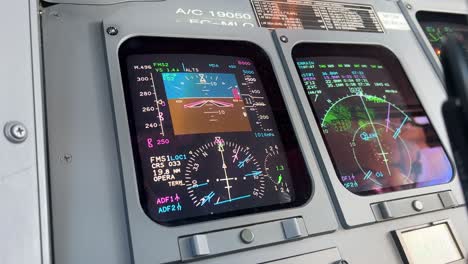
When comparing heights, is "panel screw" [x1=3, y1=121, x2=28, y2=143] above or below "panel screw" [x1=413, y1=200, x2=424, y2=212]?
above

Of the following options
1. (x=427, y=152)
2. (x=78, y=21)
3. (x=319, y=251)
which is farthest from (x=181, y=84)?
(x=427, y=152)

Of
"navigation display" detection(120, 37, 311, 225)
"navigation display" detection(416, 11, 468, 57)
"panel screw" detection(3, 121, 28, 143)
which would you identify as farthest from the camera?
"navigation display" detection(416, 11, 468, 57)

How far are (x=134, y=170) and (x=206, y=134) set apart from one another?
29 centimetres

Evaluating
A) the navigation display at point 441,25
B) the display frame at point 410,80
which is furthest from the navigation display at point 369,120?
the navigation display at point 441,25

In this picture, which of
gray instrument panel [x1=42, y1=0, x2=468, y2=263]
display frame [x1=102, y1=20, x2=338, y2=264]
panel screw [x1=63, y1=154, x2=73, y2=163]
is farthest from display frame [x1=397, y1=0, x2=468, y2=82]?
panel screw [x1=63, y1=154, x2=73, y2=163]

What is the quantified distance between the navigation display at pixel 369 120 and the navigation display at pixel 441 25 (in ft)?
1.31

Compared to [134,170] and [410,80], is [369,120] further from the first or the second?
[134,170]

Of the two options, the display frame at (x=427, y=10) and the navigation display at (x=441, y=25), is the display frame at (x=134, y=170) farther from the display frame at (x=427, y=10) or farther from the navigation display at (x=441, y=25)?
the navigation display at (x=441, y=25)

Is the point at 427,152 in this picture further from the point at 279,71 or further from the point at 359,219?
the point at 279,71

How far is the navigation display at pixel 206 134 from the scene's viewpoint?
4.68 ft

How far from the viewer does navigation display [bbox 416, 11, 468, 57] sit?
93.3 inches

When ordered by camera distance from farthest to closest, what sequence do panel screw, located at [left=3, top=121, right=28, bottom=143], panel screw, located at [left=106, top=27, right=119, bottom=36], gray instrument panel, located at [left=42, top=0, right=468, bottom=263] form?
panel screw, located at [left=106, top=27, right=119, bottom=36], gray instrument panel, located at [left=42, top=0, right=468, bottom=263], panel screw, located at [left=3, top=121, right=28, bottom=143]

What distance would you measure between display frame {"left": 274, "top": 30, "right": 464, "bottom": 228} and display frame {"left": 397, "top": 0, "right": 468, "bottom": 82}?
0.09 ft

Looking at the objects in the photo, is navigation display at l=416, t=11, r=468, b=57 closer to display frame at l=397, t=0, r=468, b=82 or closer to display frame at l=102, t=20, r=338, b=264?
display frame at l=397, t=0, r=468, b=82
